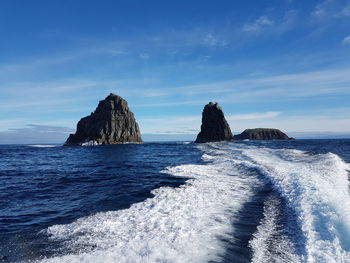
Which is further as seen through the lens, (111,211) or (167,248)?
(111,211)

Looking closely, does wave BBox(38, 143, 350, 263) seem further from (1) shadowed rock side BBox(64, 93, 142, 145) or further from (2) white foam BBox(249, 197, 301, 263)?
(1) shadowed rock side BBox(64, 93, 142, 145)

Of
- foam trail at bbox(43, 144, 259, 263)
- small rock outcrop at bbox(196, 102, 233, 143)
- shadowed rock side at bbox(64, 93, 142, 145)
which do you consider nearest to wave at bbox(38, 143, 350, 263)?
foam trail at bbox(43, 144, 259, 263)

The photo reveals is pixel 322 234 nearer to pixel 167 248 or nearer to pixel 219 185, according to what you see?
pixel 167 248

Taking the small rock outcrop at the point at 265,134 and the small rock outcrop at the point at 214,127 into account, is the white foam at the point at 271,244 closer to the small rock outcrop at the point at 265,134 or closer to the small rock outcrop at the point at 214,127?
the small rock outcrop at the point at 214,127

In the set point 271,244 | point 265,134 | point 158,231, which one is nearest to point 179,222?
point 158,231

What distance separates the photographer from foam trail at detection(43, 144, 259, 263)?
6660mm

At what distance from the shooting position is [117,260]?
637cm

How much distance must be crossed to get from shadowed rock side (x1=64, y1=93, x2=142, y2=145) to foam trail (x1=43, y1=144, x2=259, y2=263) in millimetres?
91061

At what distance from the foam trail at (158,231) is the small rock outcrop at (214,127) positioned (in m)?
111

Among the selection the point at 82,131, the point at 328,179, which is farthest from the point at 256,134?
the point at 328,179

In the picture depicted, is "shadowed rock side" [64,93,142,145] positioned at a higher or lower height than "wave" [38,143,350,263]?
higher

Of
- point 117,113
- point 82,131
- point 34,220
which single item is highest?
point 117,113

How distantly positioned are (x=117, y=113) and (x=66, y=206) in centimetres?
10409

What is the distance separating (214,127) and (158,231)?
118131mm
